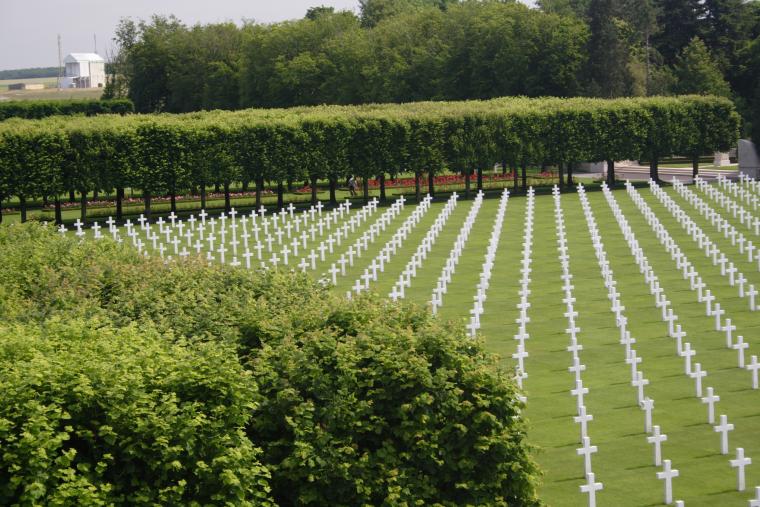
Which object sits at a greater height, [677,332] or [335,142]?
[335,142]

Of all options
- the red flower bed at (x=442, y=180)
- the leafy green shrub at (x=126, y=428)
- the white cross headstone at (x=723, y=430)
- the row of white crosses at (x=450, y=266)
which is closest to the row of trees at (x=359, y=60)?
the red flower bed at (x=442, y=180)

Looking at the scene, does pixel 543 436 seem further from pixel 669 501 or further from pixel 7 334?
pixel 7 334

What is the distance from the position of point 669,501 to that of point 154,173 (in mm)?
46613

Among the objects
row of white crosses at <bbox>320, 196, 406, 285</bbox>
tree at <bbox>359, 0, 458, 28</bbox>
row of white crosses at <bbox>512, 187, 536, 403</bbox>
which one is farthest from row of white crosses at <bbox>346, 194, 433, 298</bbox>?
tree at <bbox>359, 0, 458, 28</bbox>

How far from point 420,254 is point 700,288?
37.8 feet

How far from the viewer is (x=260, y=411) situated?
14469 mm

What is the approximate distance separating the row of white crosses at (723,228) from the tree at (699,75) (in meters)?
29.1

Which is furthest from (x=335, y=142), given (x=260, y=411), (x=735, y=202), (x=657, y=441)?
(x=260, y=411)

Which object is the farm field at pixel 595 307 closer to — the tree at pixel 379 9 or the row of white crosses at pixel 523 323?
the row of white crosses at pixel 523 323

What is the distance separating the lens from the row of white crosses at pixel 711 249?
3236 centimetres

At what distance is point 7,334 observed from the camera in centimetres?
1481

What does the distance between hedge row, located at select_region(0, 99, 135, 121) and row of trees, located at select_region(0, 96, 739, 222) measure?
38.9 m

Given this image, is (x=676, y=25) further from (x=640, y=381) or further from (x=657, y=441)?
(x=657, y=441)

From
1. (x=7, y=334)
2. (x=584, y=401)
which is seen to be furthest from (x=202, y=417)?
(x=584, y=401)
